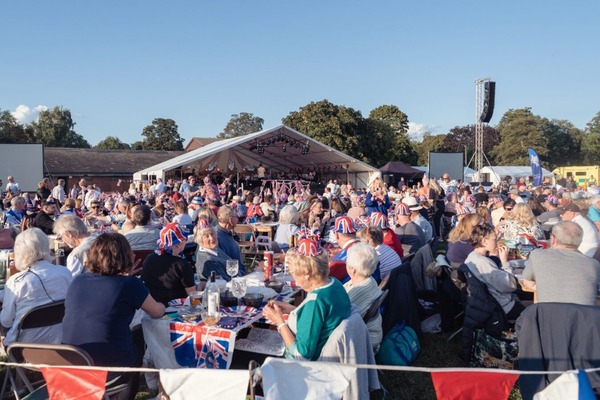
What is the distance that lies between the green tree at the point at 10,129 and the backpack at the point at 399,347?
4434cm

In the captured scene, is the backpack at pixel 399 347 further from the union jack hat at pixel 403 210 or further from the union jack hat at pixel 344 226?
the union jack hat at pixel 403 210

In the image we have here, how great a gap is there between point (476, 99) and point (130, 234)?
94.3ft

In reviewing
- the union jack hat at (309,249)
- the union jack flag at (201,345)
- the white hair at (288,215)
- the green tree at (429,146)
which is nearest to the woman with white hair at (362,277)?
the union jack hat at (309,249)

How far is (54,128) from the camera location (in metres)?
49.5

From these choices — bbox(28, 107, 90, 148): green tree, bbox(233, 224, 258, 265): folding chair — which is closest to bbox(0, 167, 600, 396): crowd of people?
bbox(233, 224, 258, 265): folding chair

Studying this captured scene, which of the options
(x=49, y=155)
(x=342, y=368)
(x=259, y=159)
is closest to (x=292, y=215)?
(x=342, y=368)

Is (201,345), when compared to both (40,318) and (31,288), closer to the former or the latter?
(40,318)

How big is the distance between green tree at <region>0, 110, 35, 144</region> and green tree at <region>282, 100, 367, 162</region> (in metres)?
26.0

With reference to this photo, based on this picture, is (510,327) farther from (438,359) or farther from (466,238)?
(466,238)

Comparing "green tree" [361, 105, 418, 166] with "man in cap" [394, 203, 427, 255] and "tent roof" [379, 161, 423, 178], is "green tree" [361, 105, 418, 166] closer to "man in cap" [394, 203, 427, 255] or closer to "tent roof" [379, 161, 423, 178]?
"tent roof" [379, 161, 423, 178]

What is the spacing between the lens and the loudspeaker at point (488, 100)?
29.6 metres

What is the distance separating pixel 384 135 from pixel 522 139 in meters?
22.4

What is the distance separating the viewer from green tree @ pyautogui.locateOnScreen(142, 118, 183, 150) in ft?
217

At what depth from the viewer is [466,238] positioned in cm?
498
